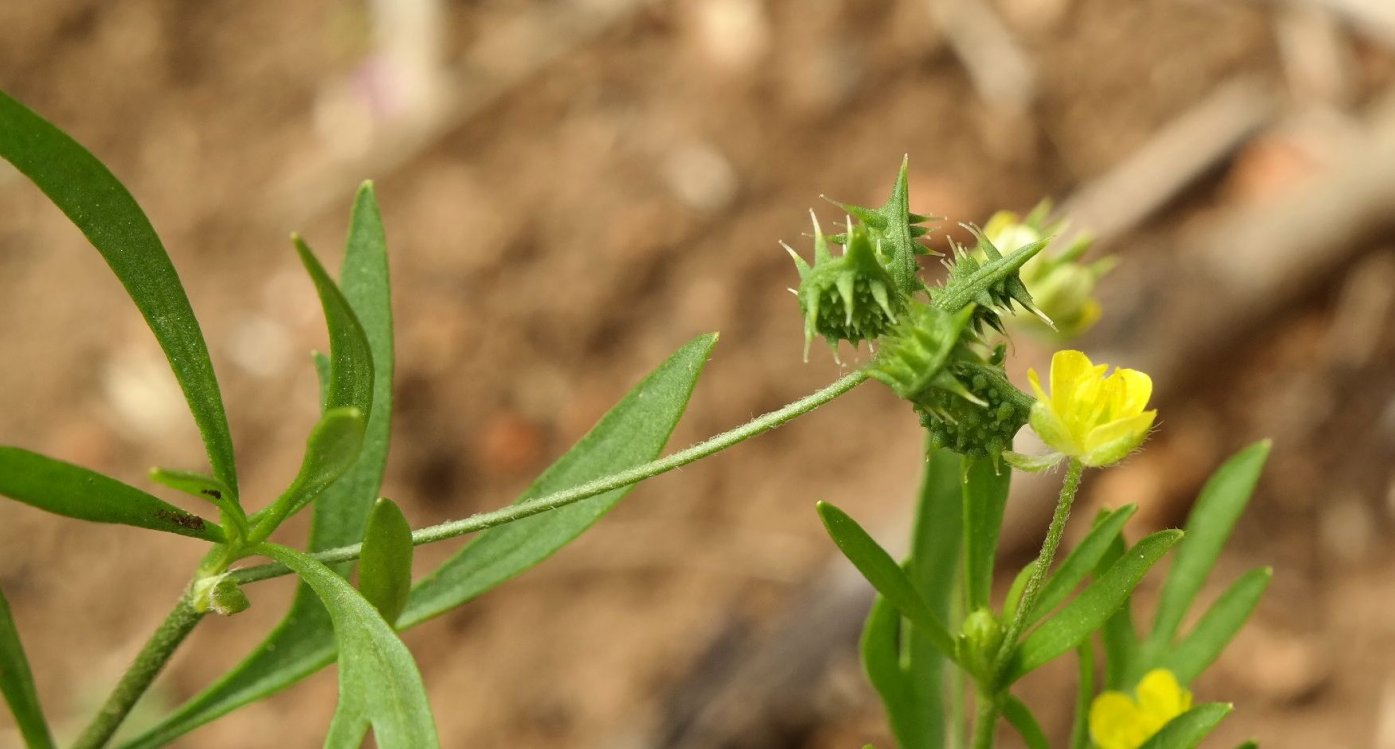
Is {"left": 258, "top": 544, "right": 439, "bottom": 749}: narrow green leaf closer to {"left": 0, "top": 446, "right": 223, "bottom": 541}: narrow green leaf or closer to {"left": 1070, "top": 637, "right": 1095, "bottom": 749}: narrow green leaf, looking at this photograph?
{"left": 0, "top": 446, "right": 223, "bottom": 541}: narrow green leaf

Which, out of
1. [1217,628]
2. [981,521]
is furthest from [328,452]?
[1217,628]

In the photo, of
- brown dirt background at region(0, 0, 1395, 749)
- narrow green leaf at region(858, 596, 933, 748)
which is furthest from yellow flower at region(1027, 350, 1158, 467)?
brown dirt background at region(0, 0, 1395, 749)

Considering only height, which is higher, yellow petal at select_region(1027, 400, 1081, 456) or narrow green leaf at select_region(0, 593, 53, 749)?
narrow green leaf at select_region(0, 593, 53, 749)

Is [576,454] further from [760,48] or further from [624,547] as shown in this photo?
[760,48]

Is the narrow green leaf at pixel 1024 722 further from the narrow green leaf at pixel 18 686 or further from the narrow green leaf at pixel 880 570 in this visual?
the narrow green leaf at pixel 18 686

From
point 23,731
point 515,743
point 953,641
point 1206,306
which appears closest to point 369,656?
point 23,731

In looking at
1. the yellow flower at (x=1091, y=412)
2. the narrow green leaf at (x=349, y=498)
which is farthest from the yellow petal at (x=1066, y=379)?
the narrow green leaf at (x=349, y=498)
